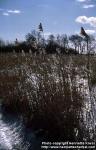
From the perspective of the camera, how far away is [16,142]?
17.3 ft

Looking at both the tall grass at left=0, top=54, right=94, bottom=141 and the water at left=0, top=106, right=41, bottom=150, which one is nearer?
the tall grass at left=0, top=54, right=94, bottom=141

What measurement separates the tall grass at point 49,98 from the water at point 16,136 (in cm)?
16

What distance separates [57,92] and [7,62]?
22.5ft

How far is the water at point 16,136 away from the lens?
5066 mm

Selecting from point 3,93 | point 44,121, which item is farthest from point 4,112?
point 44,121

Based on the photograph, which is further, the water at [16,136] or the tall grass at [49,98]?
the water at [16,136]

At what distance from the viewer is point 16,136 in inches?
220

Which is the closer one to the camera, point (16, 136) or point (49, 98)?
point (16, 136)

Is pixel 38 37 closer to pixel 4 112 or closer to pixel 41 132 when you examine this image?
pixel 4 112

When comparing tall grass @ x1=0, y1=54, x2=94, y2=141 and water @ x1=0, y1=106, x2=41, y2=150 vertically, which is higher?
tall grass @ x1=0, y1=54, x2=94, y2=141

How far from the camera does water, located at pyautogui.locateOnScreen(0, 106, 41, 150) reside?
507 cm

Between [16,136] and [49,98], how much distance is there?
81 centimetres

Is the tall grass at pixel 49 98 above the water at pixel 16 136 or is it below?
above

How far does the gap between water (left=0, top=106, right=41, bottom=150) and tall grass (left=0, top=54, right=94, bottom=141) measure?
0.54 ft
